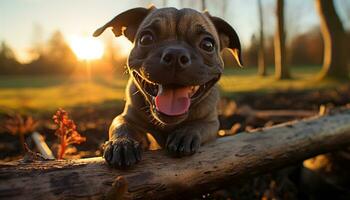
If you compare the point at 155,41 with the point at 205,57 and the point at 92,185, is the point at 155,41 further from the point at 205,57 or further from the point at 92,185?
the point at 92,185

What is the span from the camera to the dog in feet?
9.23

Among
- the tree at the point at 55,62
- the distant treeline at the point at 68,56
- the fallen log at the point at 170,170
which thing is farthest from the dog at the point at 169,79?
the tree at the point at 55,62

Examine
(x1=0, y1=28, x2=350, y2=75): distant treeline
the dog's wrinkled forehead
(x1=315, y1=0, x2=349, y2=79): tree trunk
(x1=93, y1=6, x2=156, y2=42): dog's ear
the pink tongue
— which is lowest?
the pink tongue

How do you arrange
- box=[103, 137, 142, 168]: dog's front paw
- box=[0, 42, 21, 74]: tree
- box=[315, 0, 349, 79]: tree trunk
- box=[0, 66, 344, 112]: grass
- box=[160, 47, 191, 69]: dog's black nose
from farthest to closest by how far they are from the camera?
box=[0, 42, 21, 74]: tree → box=[315, 0, 349, 79]: tree trunk → box=[0, 66, 344, 112]: grass → box=[160, 47, 191, 69]: dog's black nose → box=[103, 137, 142, 168]: dog's front paw

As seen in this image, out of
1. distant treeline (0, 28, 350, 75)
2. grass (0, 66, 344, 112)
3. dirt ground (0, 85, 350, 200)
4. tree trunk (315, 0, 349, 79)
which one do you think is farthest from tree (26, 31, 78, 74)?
dirt ground (0, 85, 350, 200)

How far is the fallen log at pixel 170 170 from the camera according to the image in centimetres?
221

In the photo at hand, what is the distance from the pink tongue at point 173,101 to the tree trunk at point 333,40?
57.1 feet

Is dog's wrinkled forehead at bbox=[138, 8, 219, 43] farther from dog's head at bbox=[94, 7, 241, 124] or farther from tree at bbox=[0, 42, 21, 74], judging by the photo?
tree at bbox=[0, 42, 21, 74]

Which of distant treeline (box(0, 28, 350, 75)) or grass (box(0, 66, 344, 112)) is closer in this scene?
grass (box(0, 66, 344, 112))

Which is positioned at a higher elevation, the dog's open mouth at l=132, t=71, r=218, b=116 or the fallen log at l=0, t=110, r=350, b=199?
the dog's open mouth at l=132, t=71, r=218, b=116

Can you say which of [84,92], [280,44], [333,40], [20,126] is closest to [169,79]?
[20,126]

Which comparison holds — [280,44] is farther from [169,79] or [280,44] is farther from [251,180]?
[169,79]

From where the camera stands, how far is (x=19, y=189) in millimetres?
2119

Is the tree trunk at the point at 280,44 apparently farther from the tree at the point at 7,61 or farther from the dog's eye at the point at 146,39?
the tree at the point at 7,61
